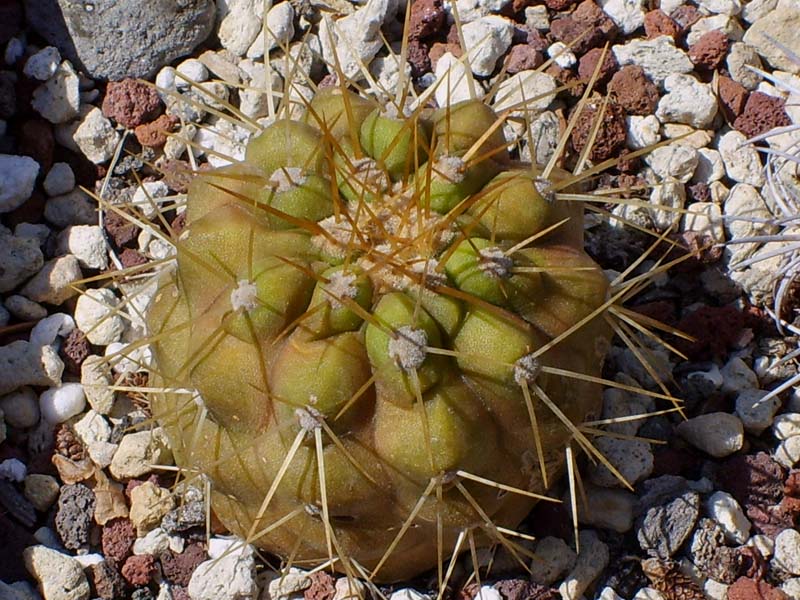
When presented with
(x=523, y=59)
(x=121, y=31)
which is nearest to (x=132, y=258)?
(x=121, y=31)

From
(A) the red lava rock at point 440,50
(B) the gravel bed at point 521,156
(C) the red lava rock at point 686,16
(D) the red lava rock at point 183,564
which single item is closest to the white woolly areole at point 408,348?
(B) the gravel bed at point 521,156

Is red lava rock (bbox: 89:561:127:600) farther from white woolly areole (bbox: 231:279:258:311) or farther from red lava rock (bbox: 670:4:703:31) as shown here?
red lava rock (bbox: 670:4:703:31)

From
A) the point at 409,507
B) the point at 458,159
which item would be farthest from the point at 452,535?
the point at 458,159

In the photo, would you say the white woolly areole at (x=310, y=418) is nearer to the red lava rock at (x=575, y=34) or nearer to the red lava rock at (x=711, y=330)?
the red lava rock at (x=711, y=330)

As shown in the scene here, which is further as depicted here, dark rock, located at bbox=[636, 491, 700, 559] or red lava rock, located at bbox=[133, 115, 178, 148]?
red lava rock, located at bbox=[133, 115, 178, 148]

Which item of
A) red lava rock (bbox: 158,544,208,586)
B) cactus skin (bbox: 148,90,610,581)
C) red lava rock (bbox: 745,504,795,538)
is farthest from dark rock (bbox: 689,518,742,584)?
red lava rock (bbox: 158,544,208,586)

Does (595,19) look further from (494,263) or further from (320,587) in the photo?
(320,587)
